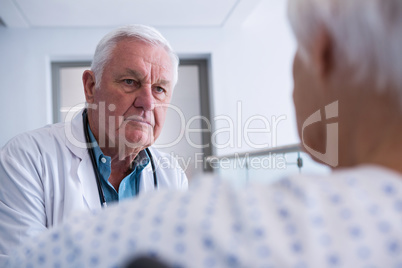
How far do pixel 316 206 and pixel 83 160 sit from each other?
1.28m

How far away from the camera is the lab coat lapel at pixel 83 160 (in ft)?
4.85

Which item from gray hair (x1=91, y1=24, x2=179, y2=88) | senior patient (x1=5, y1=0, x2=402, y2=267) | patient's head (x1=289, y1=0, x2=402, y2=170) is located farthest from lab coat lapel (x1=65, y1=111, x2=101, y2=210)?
patient's head (x1=289, y1=0, x2=402, y2=170)

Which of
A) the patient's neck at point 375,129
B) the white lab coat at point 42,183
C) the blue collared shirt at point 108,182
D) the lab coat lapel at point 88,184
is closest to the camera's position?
the patient's neck at point 375,129

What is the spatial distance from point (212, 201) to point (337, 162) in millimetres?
274

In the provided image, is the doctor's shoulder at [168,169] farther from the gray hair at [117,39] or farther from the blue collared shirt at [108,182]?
the gray hair at [117,39]

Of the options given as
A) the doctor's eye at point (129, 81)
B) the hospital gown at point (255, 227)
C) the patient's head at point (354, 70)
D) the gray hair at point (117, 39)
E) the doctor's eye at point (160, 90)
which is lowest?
the hospital gown at point (255, 227)

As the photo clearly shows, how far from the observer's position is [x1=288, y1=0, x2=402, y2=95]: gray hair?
474 mm

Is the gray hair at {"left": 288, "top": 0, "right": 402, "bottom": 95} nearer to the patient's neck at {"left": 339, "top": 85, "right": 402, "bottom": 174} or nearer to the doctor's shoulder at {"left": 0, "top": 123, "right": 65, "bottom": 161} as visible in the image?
the patient's neck at {"left": 339, "top": 85, "right": 402, "bottom": 174}

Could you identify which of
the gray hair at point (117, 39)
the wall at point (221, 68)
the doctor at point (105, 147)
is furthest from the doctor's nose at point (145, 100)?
the wall at point (221, 68)

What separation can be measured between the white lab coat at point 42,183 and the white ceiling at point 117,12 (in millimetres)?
2962

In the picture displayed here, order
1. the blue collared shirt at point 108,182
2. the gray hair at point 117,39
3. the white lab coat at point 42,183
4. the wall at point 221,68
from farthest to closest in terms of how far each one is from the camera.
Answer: the wall at point 221,68, the gray hair at point 117,39, the blue collared shirt at point 108,182, the white lab coat at point 42,183

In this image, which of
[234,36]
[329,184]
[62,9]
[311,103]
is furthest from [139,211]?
[234,36]

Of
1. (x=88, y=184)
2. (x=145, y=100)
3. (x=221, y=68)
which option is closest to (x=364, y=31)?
(x=88, y=184)

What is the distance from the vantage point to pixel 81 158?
1567mm
